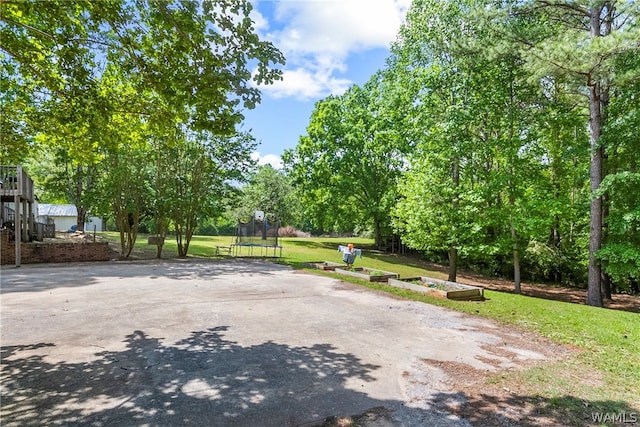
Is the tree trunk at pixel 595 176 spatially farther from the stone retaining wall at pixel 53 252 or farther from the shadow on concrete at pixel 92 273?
the stone retaining wall at pixel 53 252

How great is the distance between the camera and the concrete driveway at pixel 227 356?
3.10 m

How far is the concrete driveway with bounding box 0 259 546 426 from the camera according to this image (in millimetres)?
3098

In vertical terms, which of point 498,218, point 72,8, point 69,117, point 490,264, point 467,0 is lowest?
point 490,264

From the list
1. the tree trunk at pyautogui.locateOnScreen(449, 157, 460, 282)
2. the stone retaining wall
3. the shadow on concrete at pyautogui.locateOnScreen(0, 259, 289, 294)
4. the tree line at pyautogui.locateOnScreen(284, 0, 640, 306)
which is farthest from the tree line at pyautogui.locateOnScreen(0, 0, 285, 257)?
the tree trunk at pyautogui.locateOnScreen(449, 157, 460, 282)

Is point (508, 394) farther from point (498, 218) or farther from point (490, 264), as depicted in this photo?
point (490, 264)

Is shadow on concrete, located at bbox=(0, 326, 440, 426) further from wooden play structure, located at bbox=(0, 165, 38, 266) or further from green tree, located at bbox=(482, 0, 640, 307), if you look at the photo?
green tree, located at bbox=(482, 0, 640, 307)

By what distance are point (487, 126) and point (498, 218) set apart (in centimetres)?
349

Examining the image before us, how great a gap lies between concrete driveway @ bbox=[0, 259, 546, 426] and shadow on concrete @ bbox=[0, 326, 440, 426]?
2 centimetres

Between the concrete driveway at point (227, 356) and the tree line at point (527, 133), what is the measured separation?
6.67m

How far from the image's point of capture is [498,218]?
1243 centimetres

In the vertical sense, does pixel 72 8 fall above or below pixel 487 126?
below

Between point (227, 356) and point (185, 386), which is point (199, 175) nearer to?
point (227, 356)

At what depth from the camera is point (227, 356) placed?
4355 mm

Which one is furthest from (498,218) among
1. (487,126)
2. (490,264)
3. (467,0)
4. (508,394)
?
(508,394)
